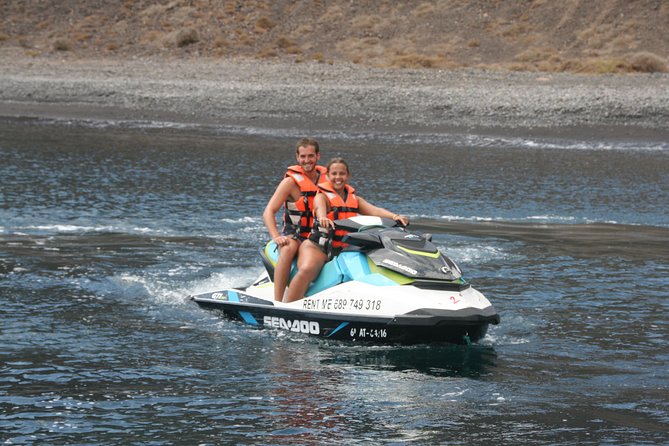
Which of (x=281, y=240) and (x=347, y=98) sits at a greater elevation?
(x=347, y=98)

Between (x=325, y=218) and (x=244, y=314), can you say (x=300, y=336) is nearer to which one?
(x=244, y=314)

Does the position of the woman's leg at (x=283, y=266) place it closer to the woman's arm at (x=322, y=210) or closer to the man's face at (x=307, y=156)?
the woman's arm at (x=322, y=210)

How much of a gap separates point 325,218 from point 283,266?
23.8 inches

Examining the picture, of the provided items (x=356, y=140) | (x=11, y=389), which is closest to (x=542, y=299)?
(x=11, y=389)

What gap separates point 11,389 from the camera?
820 centimetres

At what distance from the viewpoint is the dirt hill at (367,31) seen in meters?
37.3

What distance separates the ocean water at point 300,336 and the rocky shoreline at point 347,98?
5697 mm

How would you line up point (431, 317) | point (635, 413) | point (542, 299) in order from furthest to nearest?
point (542, 299) < point (431, 317) < point (635, 413)

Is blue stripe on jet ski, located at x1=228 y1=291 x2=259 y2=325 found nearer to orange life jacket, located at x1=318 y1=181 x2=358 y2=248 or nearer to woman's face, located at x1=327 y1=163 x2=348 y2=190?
orange life jacket, located at x1=318 y1=181 x2=358 y2=248

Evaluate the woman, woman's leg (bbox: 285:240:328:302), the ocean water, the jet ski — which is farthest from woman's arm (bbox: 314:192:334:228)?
the ocean water

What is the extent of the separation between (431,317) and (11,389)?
10.1 feet

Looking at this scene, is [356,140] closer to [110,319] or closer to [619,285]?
[619,285]

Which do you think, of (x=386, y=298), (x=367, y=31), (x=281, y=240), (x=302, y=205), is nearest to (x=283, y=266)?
(x=281, y=240)

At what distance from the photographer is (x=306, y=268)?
31.5 ft
